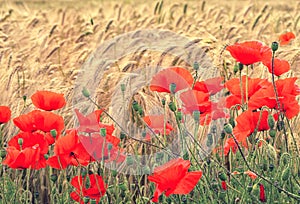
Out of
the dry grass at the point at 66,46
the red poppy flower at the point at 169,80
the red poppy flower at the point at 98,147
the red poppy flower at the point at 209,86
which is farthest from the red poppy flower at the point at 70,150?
the dry grass at the point at 66,46

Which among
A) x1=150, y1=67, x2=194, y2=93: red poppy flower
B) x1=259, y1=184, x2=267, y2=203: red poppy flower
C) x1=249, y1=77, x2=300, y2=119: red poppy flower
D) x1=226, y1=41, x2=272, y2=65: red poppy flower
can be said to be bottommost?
x1=259, y1=184, x2=267, y2=203: red poppy flower

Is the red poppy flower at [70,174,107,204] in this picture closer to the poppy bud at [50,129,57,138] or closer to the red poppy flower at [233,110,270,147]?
the poppy bud at [50,129,57,138]

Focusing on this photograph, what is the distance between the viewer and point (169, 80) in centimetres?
238

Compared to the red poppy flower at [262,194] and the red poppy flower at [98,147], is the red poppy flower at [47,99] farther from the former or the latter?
the red poppy flower at [262,194]

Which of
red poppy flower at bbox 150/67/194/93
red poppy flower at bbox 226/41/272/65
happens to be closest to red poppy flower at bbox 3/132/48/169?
red poppy flower at bbox 150/67/194/93

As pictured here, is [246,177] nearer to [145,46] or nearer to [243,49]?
[243,49]

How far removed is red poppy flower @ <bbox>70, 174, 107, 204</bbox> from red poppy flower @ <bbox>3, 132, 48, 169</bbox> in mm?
152

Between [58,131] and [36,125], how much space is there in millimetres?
83

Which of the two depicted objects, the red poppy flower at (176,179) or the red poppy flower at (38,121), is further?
the red poppy flower at (38,121)

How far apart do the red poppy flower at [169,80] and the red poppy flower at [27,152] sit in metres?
0.43

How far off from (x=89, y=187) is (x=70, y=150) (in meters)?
0.21

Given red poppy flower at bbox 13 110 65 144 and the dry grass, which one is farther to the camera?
the dry grass

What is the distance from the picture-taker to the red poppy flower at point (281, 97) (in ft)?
7.54

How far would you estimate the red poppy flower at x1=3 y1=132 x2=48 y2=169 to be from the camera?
7.65 feet
